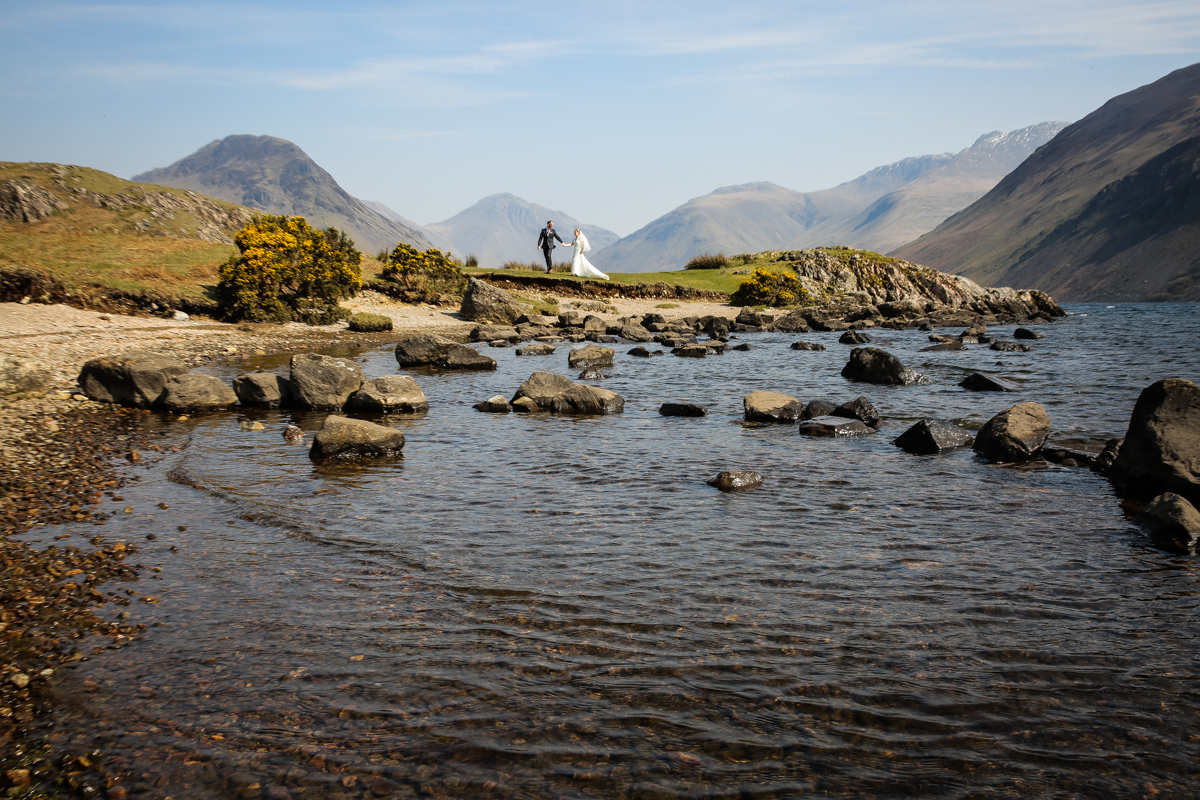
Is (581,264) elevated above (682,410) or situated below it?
above

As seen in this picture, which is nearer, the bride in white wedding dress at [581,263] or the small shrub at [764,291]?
the bride in white wedding dress at [581,263]

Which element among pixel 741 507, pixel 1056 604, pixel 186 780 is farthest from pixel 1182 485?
pixel 186 780

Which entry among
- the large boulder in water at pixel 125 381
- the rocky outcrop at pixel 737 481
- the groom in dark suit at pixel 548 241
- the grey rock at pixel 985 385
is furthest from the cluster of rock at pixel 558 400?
the groom in dark suit at pixel 548 241

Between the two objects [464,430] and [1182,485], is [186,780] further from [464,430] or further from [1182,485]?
[1182,485]

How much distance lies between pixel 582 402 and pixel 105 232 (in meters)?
28.6

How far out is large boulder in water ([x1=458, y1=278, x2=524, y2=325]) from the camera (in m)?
39.8

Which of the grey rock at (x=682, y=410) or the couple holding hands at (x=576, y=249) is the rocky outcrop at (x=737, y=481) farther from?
the couple holding hands at (x=576, y=249)

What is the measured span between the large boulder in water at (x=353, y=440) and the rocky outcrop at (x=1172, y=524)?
36.6 feet

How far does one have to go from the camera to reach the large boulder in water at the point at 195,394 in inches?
616

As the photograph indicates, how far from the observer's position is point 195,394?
15828 mm

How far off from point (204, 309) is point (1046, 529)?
104 feet

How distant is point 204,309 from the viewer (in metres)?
30.0

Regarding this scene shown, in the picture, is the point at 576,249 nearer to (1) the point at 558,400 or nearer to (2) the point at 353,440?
Answer: (1) the point at 558,400

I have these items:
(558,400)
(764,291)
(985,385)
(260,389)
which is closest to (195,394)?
(260,389)
